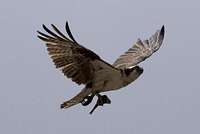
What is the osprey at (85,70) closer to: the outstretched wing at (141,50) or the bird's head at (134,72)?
the bird's head at (134,72)

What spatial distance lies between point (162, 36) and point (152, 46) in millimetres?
310

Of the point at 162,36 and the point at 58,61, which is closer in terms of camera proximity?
the point at 58,61

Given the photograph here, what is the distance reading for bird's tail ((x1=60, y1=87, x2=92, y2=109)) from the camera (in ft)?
40.0

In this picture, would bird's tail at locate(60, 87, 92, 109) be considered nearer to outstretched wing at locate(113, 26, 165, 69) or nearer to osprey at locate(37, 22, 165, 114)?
osprey at locate(37, 22, 165, 114)

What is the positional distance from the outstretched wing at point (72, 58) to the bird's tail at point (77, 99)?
0.47ft

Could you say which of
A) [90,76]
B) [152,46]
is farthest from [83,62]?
[152,46]

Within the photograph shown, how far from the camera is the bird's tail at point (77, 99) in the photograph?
40.0 feet

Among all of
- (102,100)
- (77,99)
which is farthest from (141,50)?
(77,99)

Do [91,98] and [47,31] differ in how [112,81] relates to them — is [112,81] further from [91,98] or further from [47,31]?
[47,31]

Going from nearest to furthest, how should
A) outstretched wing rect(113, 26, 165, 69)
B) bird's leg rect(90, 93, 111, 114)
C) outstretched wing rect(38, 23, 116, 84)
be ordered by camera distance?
1. outstretched wing rect(38, 23, 116, 84)
2. bird's leg rect(90, 93, 111, 114)
3. outstretched wing rect(113, 26, 165, 69)

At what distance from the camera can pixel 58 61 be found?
1226 cm

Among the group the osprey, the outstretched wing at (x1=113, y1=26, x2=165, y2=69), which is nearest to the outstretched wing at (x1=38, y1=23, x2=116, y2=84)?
the osprey

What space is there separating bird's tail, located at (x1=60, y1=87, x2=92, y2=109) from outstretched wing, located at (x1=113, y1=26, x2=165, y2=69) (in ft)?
7.65

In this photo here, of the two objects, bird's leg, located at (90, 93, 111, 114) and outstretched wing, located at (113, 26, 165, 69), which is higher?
outstretched wing, located at (113, 26, 165, 69)
